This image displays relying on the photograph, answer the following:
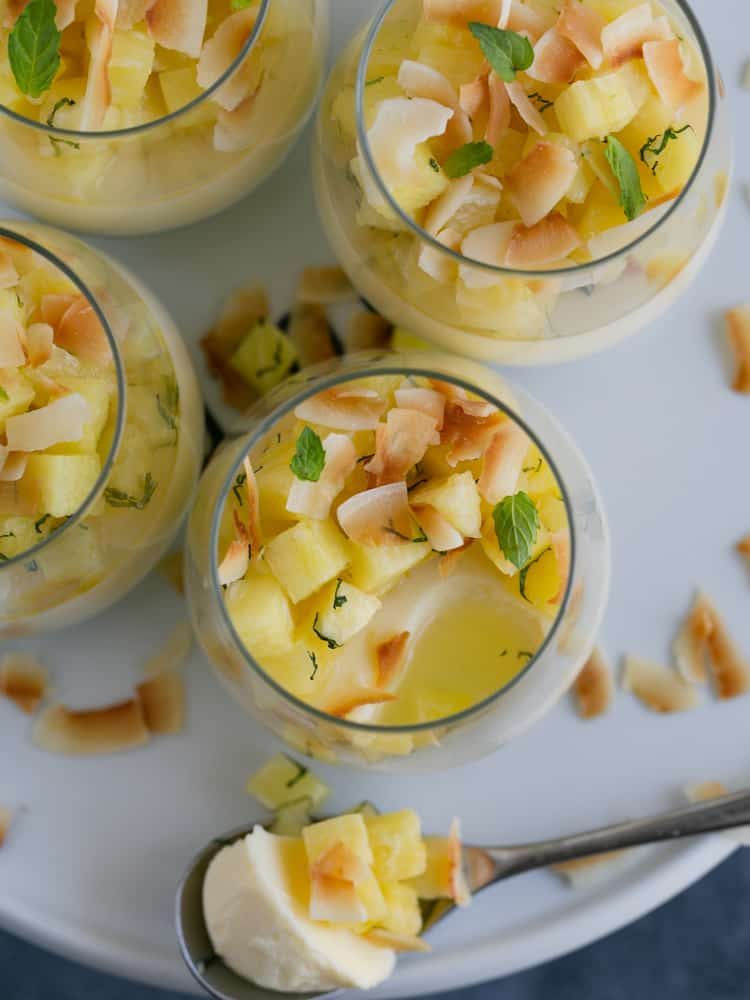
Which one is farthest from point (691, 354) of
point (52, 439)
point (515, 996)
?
point (515, 996)

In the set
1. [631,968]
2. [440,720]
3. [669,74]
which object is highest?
[669,74]

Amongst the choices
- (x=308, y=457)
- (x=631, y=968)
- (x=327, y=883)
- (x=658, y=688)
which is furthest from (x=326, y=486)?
(x=631, y=968)

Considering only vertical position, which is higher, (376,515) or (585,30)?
(585,30)

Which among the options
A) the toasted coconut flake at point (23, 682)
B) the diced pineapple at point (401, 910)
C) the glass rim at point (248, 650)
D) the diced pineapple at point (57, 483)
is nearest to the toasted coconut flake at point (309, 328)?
the glass rim at point (248, 650)

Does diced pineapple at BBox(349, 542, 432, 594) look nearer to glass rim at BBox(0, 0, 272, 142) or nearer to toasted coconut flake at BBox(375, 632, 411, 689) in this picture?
toasted coconut flake at BBox(375, 632, 411, 689)

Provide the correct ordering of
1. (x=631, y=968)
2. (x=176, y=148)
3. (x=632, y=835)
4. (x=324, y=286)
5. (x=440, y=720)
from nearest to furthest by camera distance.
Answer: (x=440, y=720)
(x=176, y=148)
(x=632, y=835)
(x=324, y=286)
(x=631, y=968)

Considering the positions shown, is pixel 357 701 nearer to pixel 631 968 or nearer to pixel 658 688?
pixel 658 688

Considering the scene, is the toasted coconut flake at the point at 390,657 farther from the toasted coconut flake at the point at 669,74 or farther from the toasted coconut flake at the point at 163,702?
the toasted coconut flake at the point at 669,74

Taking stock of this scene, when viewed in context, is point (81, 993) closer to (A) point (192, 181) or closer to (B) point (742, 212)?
(A) point (192, 181)
